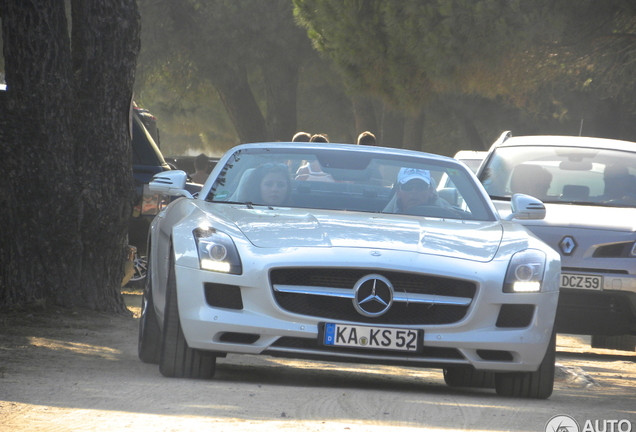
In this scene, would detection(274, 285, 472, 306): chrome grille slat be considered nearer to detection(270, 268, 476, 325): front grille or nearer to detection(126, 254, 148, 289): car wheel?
detection(270, 268, 476, 325): front grille

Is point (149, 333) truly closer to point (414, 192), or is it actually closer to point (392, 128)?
point (414, 192)

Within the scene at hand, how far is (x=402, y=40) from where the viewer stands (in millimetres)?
19125

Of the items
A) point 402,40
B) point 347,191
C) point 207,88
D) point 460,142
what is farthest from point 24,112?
point 460,142

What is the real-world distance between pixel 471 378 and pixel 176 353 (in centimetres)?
164

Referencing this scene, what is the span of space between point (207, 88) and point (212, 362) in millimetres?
26316

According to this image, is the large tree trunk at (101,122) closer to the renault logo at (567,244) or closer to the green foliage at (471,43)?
the renault logo at (567,244)

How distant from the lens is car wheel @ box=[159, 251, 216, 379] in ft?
18.4

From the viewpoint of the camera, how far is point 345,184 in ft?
22.2

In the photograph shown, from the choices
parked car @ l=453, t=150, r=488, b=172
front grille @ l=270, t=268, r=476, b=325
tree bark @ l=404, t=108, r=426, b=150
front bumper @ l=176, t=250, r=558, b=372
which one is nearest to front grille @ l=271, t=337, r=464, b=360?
front bumper @ l=176, t=250, r=558, b=372

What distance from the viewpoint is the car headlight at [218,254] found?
5.43 metres

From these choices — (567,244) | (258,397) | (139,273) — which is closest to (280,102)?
(139,273)

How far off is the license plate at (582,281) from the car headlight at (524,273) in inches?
109

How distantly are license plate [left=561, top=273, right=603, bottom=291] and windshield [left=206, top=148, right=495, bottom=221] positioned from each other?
67.8 inches

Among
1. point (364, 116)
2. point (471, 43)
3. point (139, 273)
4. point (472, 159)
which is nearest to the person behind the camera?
point (139, 273)
